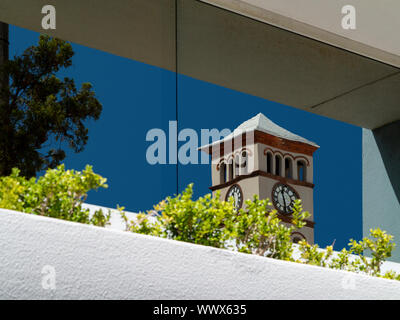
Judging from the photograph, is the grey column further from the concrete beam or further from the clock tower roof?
the concrete beam

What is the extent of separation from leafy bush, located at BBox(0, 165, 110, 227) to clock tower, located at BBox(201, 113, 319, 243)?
1.14m

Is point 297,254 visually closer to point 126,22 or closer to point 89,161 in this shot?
point 89,161

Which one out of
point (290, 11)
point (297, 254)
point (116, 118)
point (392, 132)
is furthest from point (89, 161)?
point (392, 132)

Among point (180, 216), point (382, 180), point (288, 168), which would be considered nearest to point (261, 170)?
point (288, 168)

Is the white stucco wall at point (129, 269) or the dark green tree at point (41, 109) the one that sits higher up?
the dark green tree at point (41, 109)

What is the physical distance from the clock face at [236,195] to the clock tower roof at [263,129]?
1.20 feet

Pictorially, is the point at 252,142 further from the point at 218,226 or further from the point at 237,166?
the point at 218,226

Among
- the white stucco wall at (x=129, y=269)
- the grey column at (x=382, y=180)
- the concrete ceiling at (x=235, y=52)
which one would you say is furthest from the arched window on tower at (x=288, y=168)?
the white stucco wall at (x=129, y=269)

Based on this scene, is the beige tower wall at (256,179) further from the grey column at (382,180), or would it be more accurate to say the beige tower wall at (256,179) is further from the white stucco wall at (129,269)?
the white stucco wall at (129,269)

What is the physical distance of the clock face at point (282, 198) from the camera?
405 cm

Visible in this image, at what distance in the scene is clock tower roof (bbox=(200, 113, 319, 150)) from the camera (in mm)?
4227

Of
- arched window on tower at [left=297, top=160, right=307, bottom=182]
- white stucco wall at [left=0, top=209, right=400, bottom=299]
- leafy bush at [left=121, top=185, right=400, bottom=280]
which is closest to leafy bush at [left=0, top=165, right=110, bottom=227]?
leafy bush at [left=121, top=185, right=400, bottom=280]

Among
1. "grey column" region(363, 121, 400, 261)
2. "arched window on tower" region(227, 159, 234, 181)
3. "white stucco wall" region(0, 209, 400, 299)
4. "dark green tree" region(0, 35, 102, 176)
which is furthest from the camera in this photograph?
"grey column" region(363, 121, 400, 261)

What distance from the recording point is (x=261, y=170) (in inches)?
160
